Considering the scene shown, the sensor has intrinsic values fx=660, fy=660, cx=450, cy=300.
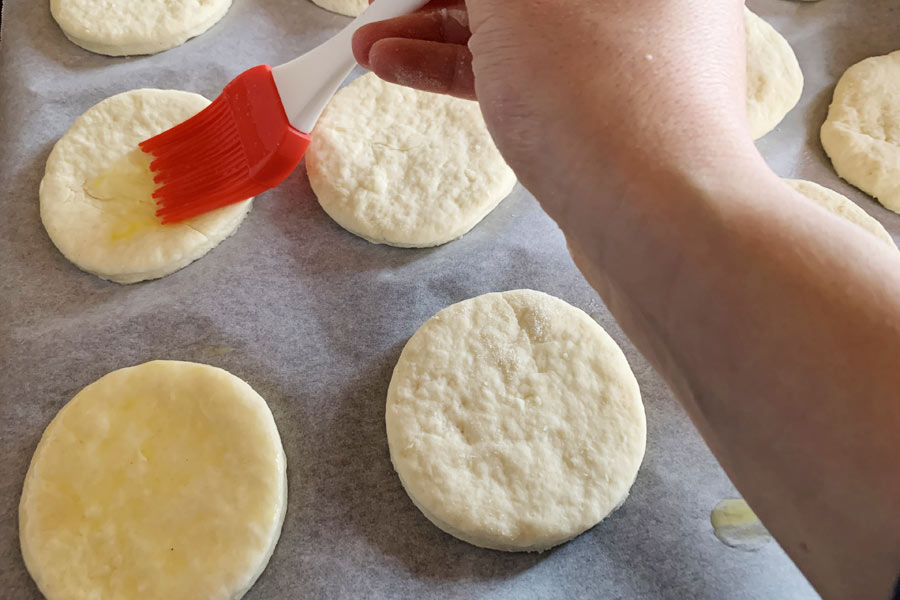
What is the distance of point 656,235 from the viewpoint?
0.79 m

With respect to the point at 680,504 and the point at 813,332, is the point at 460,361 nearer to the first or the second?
the point at 680,504

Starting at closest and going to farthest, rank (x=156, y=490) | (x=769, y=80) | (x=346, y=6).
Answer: (x=156, y=490) → (x=769, y=80) → (x=346, y=6)

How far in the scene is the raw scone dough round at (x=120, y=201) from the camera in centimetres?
154

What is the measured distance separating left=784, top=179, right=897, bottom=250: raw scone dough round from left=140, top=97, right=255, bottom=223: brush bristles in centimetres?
134

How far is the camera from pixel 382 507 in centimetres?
135

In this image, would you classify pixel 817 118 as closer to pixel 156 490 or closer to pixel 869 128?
pixel 869 128

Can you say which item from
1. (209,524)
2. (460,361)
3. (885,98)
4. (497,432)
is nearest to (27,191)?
(209,524)

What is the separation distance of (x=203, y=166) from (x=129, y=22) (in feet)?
2.01

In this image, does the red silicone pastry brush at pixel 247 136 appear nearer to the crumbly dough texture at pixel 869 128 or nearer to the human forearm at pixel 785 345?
the human forearm at pixel 785 345

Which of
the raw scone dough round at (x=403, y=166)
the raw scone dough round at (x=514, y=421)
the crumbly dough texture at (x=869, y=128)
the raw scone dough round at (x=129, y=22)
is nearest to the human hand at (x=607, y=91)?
the raw scone dough round at (x=514, y=421)

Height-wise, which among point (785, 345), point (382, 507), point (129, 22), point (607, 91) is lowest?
point (382, 507)

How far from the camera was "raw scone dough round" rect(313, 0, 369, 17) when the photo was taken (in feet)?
6.43

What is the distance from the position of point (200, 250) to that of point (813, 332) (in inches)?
52.3

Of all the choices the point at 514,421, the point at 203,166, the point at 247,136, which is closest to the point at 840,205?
the point at 514,421
